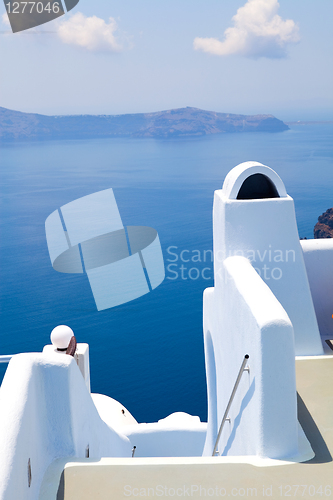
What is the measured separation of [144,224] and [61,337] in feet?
181

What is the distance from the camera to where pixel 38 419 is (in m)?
3.78

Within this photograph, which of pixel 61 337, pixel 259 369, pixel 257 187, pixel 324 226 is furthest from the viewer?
pixel 324 226

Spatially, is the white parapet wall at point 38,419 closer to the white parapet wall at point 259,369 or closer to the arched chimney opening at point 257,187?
the white parapet wall at point 259,369

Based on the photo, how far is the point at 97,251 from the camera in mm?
54625

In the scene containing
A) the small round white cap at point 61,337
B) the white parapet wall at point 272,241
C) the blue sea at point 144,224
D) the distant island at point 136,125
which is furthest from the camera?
the distant island at point 136,125

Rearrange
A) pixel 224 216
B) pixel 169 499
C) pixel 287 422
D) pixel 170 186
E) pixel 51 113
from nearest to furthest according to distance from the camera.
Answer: pixel 169 499 < pixel 287 422 < pixel 224 216 < pixel 170 186 < pixel 51 113

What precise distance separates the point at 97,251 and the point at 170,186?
22.1 metres

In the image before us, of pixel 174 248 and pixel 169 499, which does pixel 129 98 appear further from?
pixel 169 499

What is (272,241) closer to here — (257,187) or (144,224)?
(257,187)

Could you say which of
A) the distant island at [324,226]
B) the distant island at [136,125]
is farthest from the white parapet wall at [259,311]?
the distant island at [136,125]

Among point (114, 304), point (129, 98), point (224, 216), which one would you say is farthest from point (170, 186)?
point (224, 216)

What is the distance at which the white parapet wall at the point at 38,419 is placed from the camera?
9.76 ft

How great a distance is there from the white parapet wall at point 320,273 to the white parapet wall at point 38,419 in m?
3.96

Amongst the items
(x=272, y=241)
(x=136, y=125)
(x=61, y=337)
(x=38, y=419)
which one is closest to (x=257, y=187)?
(x=272, y=241)
